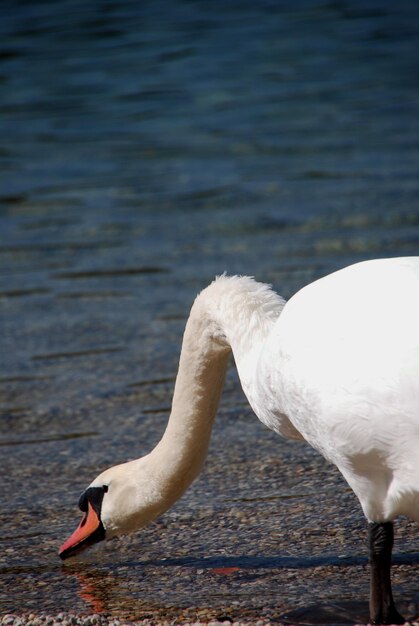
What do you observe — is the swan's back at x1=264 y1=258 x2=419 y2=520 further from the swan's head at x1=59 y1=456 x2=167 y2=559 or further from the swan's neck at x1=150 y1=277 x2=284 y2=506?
the swan's head at x1=59 y1=456 x2=167 y2=559

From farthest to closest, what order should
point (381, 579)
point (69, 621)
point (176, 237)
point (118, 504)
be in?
point (176, 237), point (118, 504), point (69, 621), point (381, 579)

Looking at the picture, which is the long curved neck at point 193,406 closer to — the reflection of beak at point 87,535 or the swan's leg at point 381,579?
the reflection of beak at point 87,535

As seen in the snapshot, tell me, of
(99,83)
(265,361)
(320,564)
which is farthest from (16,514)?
(99,83)

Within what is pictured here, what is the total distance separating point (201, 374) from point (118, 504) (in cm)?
60

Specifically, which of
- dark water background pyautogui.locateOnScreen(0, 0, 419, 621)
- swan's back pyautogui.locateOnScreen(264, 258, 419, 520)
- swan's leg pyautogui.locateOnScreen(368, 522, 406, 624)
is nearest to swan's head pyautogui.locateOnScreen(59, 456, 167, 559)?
dark water background pyautogui.locateOnScreen(0, 0, 419, 621)

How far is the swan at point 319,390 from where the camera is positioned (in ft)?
12.0

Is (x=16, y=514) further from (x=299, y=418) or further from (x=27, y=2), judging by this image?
(x=27, y=2)

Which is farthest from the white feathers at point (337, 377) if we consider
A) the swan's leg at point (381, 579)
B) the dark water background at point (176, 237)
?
the dark water background at point (176, 237)

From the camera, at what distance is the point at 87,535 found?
4883mm

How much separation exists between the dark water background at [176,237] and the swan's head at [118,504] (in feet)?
0.54

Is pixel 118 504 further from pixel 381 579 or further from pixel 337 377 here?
pixel 337 377

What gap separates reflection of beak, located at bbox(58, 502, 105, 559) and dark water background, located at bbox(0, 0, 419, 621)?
0.12 meters

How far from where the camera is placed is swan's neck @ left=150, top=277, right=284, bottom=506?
15.3ft

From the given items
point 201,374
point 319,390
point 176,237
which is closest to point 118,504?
point 201,374
